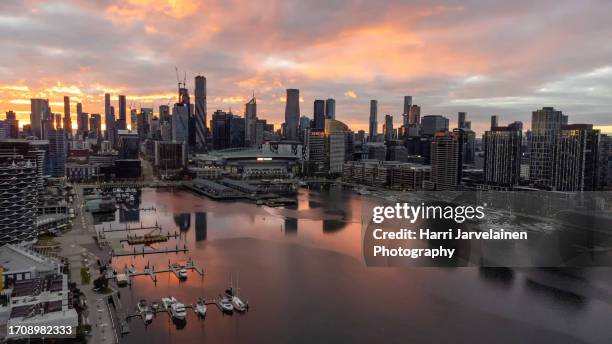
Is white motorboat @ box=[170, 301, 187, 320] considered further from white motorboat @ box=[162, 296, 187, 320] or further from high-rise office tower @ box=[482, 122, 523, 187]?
high-rise office tower @ box=[482, 122, 523, 187]

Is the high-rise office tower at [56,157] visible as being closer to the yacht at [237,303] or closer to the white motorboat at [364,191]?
the white motorboat at [364,191]

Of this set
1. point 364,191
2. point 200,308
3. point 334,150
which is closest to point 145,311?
point 200,308

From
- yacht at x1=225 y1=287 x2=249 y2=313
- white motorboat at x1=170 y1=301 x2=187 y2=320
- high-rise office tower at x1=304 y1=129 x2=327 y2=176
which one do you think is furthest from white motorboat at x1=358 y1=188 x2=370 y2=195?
white motorboat at x1=170 y1=301 x2=187 y2=320

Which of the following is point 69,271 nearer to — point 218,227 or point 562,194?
point 218,227

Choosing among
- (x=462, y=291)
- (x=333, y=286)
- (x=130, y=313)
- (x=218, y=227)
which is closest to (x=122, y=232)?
(x=218, y=227)

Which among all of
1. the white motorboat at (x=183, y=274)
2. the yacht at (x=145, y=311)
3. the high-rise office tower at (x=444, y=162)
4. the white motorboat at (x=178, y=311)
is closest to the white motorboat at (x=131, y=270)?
the white motorboat at (x=183, y=274)

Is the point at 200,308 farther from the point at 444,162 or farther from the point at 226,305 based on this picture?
the point at 444,162
